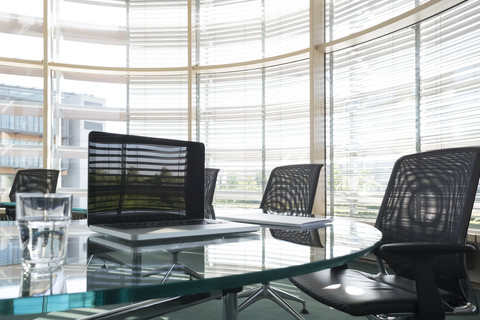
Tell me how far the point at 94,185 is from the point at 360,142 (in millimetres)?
3921

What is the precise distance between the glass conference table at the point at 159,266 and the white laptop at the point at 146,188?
0.23 ft

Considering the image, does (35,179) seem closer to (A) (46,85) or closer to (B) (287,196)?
(A) (46,85)

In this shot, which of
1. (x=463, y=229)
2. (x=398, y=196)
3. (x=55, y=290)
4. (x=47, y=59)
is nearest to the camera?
(x=55, y=290)

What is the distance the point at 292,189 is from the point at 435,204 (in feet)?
4.02

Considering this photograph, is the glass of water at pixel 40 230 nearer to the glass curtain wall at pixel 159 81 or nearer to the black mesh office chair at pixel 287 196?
the black mesh office chair at pixel 287 196

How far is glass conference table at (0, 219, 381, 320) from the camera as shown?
0.69 metres

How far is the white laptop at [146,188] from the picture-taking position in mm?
1347

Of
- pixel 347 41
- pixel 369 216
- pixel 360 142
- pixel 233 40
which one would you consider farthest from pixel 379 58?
pixel 233 40

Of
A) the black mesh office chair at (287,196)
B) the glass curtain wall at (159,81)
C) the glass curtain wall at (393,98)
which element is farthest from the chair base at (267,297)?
the glass curtain wall at (159,81)

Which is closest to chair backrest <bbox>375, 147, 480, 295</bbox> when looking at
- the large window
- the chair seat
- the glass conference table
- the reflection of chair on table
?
the chair seat

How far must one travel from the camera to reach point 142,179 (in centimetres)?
146

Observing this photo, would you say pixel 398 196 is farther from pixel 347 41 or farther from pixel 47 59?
pixel 47 59

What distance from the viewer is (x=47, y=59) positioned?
5.72 m

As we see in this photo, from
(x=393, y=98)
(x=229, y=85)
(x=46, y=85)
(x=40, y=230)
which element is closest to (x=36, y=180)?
(x=46, y=85)
